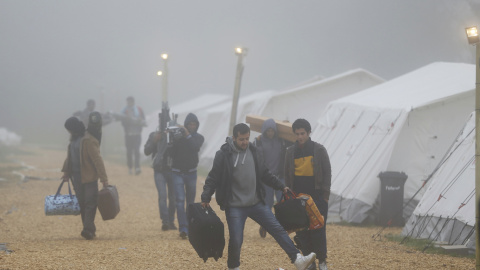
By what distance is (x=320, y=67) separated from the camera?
114 metres

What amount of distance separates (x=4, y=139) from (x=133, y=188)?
3349 cm

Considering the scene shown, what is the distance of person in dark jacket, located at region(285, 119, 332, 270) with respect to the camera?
6961 millimetres

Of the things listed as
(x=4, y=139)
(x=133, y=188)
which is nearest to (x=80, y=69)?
(x=4, y=139)

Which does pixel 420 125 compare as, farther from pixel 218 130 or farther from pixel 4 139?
pixel 4 139

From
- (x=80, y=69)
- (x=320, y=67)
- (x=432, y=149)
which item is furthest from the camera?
(x=80, y=69)

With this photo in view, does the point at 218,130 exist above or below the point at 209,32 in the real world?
below

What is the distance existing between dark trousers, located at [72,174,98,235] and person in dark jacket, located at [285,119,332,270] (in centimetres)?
358

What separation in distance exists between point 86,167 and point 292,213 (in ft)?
12.7

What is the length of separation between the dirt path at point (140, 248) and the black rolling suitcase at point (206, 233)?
95 centimetres

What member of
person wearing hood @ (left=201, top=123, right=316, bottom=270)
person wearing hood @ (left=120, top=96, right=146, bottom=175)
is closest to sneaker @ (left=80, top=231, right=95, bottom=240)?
person wearing hood @ (left=201, top=123, right=316, bottom=270)

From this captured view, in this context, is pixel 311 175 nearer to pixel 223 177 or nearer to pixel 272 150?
pixel 223 177

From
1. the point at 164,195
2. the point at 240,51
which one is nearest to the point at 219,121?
the point at 240,51

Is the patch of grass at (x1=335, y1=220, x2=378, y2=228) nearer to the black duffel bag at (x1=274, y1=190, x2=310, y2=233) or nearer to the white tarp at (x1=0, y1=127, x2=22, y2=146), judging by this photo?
the black duffel bag at (x1=274, y1=190, x2=310, y2=233)

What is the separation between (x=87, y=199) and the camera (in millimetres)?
9453
